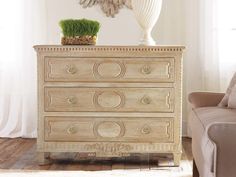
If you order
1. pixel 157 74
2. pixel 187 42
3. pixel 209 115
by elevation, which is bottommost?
pixel 209 115

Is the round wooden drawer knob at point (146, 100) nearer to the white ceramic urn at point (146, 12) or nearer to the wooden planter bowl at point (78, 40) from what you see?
the white ceramic urn at point (146, 12)

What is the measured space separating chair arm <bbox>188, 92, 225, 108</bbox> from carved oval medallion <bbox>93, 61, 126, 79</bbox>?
497 millimetres

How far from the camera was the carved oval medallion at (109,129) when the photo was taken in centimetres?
317

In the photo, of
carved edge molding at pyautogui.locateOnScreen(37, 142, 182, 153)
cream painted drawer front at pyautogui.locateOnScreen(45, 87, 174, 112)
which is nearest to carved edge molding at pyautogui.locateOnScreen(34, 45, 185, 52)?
cream painted drawer front at pyautogui.locateOnScreen(45, 87, 174, 112)

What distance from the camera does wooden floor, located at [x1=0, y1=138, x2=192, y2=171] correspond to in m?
3.18

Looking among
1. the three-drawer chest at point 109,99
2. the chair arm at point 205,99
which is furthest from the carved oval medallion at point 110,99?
the chair arm at point 205,99

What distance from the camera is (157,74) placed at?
3.13 metres

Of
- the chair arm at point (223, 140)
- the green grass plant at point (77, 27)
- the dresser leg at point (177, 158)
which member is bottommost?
the dresser leg at point (177, 158)

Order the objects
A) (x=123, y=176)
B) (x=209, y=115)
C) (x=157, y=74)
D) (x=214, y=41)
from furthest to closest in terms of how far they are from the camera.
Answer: (x=214, y=41) < (x=157, y=74) < (x=123, y=176) < (x=209, y=115)

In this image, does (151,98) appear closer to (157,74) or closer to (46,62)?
(157,74)

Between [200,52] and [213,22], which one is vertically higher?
[213,22]

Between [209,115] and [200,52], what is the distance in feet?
5.87

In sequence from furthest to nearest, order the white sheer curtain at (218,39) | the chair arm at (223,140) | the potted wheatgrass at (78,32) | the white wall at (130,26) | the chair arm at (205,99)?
the white wall at (130,26), the white sheer curtain at (218,39), the potted wheatgrass at (78,32), the chair arm at (205,99), the chair arm at (223,140)

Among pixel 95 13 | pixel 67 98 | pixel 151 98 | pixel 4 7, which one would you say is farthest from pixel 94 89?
pixel 4 7
